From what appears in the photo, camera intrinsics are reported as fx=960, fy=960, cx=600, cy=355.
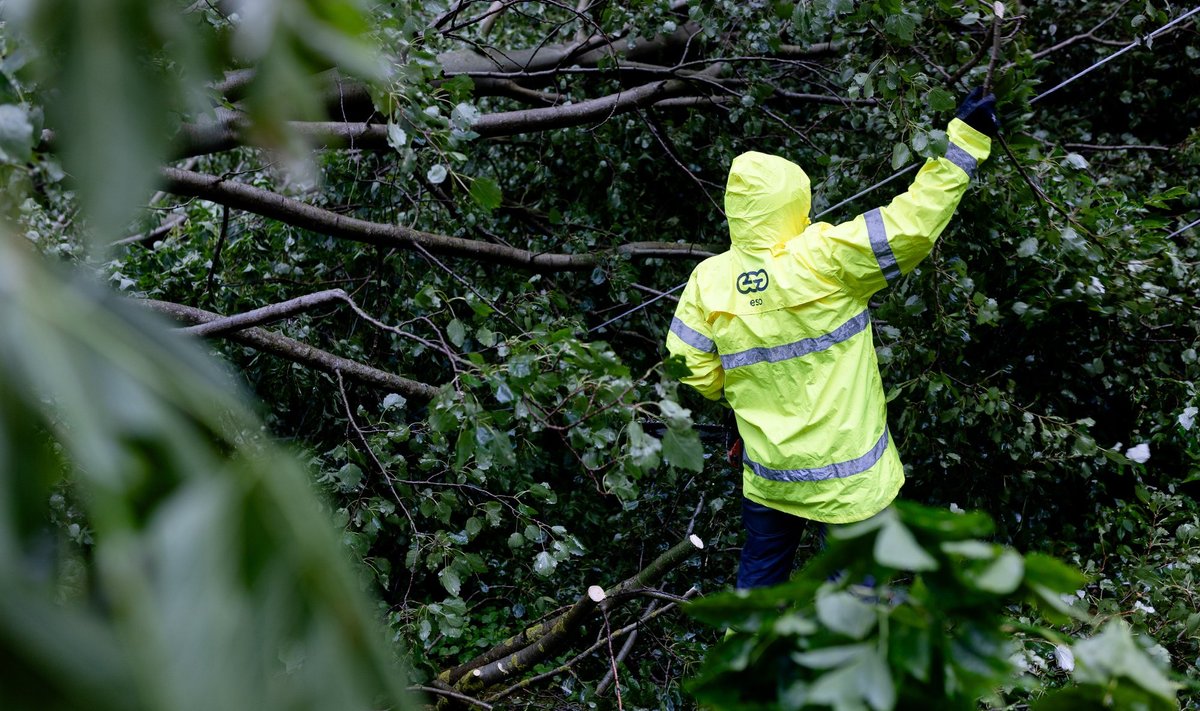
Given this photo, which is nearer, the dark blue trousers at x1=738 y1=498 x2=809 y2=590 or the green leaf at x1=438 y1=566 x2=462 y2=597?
the green leaf at x1=438 y1=566 x2=462 y2=597

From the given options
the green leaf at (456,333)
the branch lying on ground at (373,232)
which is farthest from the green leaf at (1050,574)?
the branch lying on ground at (373,232)

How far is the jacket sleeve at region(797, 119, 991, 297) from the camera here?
2457mm

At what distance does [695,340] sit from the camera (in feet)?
9.21

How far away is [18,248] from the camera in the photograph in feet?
1.73

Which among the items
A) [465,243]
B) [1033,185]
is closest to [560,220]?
[465,243]

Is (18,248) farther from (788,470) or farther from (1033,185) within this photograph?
(1033,185)

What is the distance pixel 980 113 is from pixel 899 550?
2.24 m

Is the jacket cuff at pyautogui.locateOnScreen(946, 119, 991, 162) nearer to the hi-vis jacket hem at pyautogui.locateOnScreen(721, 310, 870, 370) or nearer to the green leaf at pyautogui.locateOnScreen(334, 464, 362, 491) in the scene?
the hi-vis jacket hem at pyautogui.locateOnScreen(721, 310, 870, 370)

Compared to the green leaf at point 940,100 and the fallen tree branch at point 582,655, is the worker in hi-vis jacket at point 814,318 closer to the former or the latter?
the green leaf at point 940,100

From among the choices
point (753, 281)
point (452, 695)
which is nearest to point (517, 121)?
point (753, 281)

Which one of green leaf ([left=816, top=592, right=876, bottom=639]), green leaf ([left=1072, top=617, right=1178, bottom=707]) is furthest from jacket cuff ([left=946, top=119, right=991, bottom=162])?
green leaf ([left=816, top=592, right=876, bottom=639])

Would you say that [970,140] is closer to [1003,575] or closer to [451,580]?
[451,580]

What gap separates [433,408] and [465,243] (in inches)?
63.0

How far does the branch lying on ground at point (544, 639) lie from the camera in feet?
9.75
